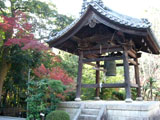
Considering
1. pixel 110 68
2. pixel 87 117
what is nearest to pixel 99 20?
pixel 110 68

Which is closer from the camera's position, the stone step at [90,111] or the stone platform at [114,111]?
the stone platform at [114,111]

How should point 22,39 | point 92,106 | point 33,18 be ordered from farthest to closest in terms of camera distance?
point 33,18 → point 22,39 → point 92,106

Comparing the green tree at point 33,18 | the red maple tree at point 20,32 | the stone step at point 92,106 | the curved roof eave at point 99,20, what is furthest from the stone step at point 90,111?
the green tree at point 33,18

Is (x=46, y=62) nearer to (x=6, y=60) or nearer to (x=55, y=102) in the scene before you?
(x=6, y=60)

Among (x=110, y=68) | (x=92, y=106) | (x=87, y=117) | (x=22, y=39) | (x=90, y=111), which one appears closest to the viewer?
(x=87, y=117)

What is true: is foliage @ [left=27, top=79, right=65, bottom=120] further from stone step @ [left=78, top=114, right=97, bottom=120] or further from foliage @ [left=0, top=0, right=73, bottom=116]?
foliage @ [left=0, top=0, right=73, bottom=116]

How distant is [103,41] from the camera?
6.77m

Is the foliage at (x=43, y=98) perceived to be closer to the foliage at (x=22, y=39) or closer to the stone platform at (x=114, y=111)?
the stone platform at (x=114, y=111)

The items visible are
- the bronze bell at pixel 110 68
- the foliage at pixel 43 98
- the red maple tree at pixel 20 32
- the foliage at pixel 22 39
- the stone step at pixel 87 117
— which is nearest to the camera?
the stone step at pixel 87 117

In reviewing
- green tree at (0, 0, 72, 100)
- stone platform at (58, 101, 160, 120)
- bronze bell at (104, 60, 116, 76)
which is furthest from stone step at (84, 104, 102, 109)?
green tree at (0, 0, 72, 100)

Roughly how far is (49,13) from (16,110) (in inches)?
290

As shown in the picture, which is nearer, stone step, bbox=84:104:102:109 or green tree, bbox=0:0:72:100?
stone step, bbox=84:104:102:109

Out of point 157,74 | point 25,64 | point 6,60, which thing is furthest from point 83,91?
point 157,74

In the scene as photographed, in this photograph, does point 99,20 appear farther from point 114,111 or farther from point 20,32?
point 20,32
